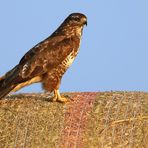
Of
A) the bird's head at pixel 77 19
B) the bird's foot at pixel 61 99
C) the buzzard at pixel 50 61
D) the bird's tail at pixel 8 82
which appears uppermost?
the bird's head at pixel 77 19

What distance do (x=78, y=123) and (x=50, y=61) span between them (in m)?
1.49

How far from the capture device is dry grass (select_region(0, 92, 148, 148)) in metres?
13.8

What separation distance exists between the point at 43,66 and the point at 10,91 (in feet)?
2.46

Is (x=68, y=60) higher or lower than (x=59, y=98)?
higher

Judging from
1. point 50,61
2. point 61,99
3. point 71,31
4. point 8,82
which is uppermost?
point 71,31

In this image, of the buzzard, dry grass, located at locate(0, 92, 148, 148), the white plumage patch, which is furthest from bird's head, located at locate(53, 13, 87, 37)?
dry grass, located at locate(0, 92, 148, 148)

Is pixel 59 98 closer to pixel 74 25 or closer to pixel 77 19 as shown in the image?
pixel 74 25

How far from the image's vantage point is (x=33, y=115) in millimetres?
14688

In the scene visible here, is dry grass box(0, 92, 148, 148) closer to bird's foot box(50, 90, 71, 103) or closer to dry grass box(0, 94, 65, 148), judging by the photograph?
dry grass box(0, 94, 65, 148)

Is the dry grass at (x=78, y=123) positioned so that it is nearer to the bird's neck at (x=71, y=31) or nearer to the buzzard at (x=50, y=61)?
the buzzard at (x=50, y=61)

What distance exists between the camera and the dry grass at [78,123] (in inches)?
543

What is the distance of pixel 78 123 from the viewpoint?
1434 cm

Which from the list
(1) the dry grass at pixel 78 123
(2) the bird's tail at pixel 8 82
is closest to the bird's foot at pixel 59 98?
(1) the dry grass at pixel 78 123

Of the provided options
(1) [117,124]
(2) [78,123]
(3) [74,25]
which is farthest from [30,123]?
(3) [74,25]
